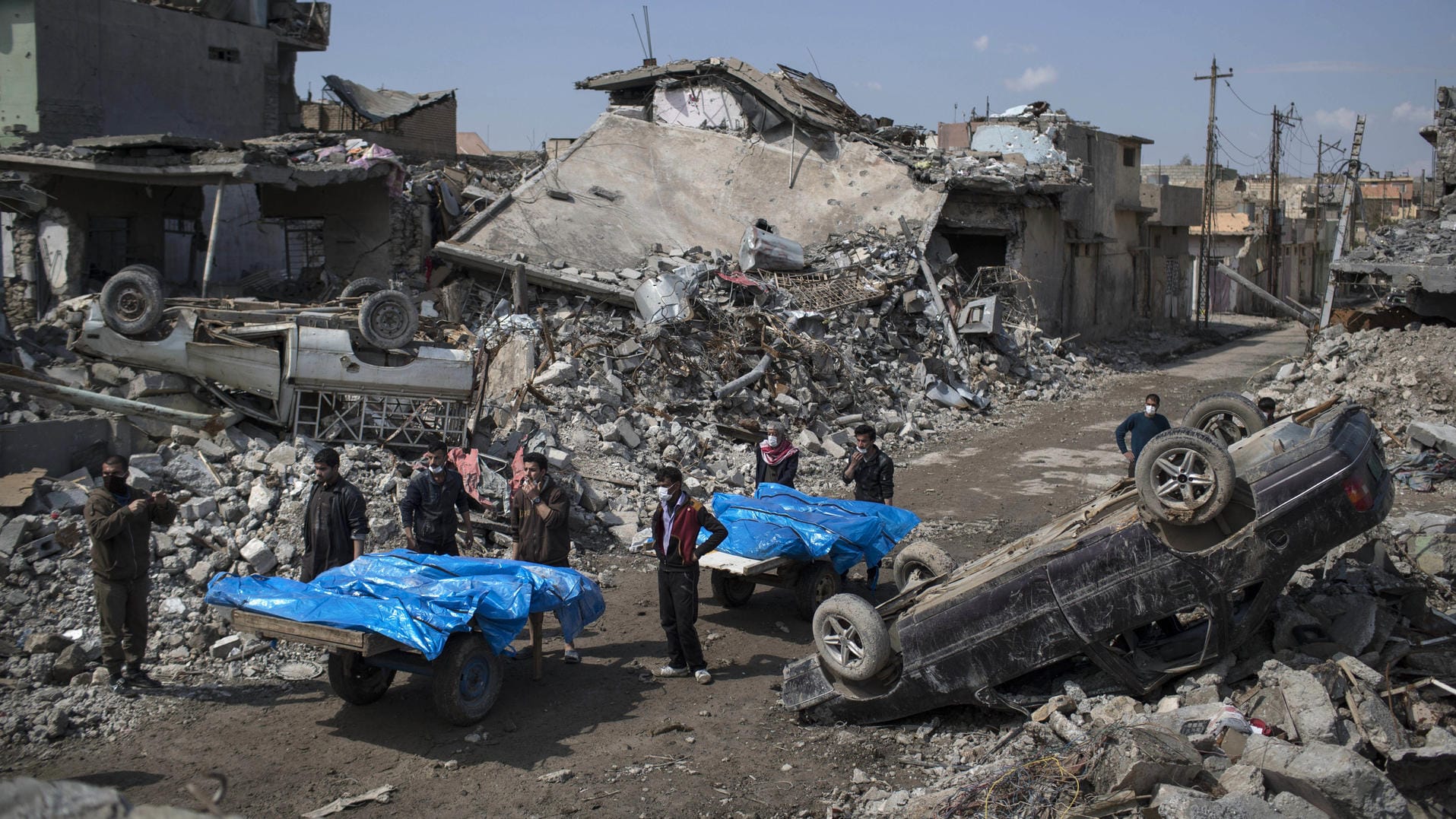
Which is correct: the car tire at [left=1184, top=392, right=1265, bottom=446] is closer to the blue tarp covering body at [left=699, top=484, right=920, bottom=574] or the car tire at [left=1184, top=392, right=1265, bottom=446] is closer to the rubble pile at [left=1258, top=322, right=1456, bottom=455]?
the blue tarp covering body at [left=699, top=484, right=920, bottom=574]

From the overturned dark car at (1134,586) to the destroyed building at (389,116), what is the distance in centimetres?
2201

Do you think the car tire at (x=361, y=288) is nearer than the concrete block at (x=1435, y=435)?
No

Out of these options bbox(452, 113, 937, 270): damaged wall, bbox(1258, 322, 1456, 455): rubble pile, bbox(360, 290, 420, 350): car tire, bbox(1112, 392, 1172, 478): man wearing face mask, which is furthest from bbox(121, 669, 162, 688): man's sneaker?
bbox(1258, 322, 1456, 455): rubble pile

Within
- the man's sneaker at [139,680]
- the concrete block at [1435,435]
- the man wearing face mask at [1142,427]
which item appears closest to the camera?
the man's sneaker at [139,680]

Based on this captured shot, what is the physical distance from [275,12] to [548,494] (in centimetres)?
1979

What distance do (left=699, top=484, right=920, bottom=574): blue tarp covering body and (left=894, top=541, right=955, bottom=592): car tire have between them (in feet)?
0.96

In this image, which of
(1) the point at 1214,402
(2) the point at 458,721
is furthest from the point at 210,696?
(1) the point at 1214,402

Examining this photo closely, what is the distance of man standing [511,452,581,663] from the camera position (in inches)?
295

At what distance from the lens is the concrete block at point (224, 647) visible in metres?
7.38

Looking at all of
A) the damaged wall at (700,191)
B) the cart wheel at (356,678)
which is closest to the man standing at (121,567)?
the cart wheel at (356,678)

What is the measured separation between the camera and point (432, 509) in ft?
25.3

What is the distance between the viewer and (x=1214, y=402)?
7102mm

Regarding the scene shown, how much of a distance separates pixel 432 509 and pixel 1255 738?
5484 mm

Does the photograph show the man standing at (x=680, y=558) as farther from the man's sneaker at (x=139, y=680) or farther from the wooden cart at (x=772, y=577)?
the man's sneaker at (x=139, y=680)
